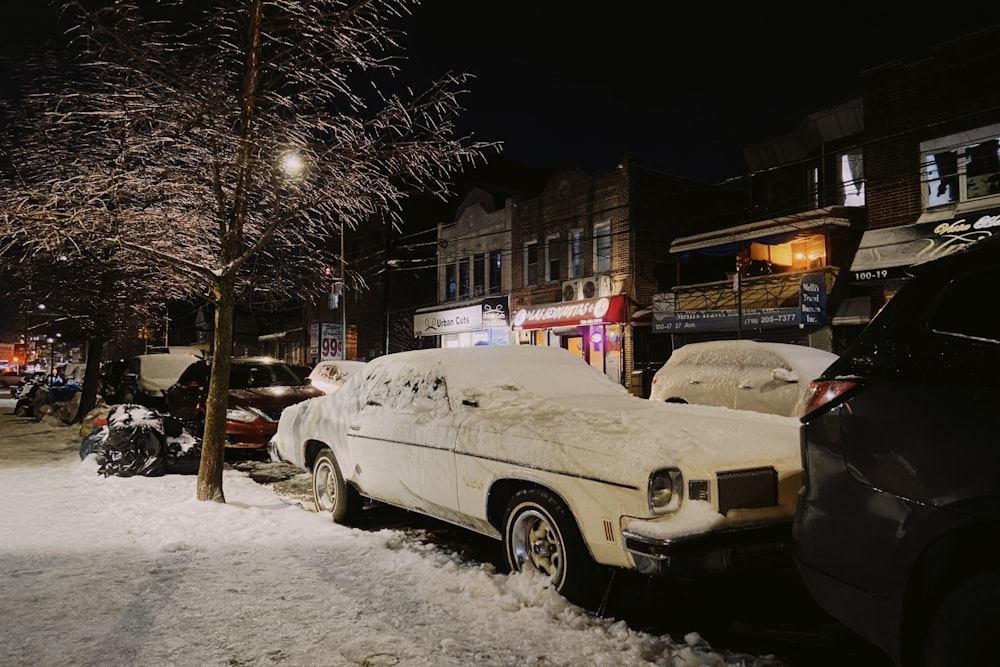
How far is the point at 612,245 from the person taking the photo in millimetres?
23922

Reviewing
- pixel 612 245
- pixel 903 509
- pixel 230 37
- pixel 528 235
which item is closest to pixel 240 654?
pixel 903 509

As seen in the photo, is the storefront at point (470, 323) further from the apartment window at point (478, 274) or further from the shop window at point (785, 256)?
the shop window at point (785, 256)

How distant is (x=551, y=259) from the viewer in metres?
26.2

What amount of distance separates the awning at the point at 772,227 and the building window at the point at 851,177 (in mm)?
1096

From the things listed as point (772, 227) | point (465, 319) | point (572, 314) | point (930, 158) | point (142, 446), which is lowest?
point (142, 446)

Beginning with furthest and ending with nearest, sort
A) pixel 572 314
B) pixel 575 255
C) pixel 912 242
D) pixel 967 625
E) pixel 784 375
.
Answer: pixel 575 255 < pixel 572 314 < pixel 912 242 < pixel 784 375 < pixel 967 625

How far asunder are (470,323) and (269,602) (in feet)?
81.5

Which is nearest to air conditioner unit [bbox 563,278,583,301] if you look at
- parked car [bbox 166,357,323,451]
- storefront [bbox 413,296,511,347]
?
storefront [bbox 413,296,511,347]

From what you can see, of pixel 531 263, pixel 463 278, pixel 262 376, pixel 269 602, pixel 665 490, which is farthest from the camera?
pixel 463 278

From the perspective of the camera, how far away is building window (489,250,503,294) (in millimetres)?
28761

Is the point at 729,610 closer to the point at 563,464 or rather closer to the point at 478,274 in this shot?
the point at 563,464

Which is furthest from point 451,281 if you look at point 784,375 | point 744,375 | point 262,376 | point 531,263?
point 784,375

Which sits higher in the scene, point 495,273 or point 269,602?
point 495,273

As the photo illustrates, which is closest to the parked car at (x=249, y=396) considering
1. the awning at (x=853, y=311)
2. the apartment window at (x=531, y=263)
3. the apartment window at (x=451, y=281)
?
the awning at (x=853, y=311)
